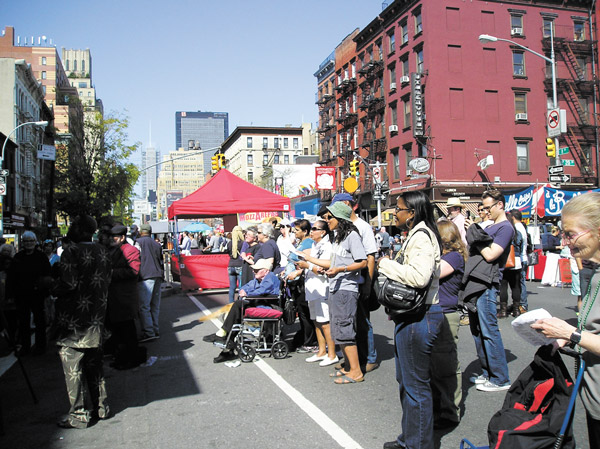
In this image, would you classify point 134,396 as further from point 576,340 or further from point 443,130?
point 443,130

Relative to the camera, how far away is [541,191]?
56.7 feet

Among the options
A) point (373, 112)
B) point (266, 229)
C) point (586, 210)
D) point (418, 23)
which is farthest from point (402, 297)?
point (373, 112)

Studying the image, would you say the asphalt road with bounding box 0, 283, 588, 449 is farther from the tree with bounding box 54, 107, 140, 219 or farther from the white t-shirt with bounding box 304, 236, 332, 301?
the tree with bounding box 54, 107, 140, 219

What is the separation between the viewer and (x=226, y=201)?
53.9 feet

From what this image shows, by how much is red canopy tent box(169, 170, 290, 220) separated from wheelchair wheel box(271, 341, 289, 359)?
9420 mm

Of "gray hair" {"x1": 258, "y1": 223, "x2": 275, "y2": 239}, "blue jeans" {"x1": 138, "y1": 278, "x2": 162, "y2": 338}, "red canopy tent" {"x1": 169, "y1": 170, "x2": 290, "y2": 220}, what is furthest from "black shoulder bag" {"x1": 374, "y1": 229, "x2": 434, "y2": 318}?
"red canopy tent" {"x1": 169, "y1": 170, "x2": 290, "y2": 220}

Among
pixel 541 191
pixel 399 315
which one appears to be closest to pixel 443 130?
pixel 541 191

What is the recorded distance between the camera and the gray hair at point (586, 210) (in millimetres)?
2459

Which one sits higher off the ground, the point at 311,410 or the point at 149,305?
the point at 149,305

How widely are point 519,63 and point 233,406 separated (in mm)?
38222

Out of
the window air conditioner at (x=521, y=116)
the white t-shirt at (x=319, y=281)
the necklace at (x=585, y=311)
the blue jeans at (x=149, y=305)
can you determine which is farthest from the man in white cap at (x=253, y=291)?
the window air conditioner at (x=521, y=116)

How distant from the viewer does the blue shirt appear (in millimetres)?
7512

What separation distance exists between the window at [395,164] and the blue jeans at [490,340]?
1381 inches

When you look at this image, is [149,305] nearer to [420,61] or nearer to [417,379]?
[417,379]
